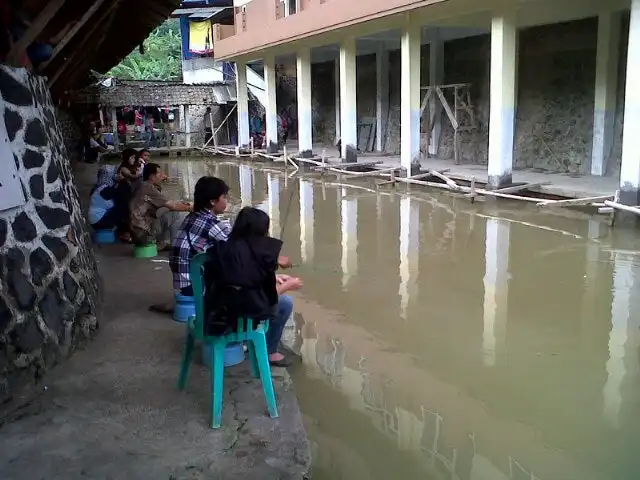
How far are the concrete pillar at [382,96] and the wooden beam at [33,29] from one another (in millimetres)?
16567

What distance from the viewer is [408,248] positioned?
27.2 ft

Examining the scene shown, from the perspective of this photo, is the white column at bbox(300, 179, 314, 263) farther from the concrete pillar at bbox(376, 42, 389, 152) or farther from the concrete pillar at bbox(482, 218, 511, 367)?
the concrete pillar at bbox(376, 42, 389, 152)

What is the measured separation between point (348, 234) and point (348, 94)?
7.93 metres

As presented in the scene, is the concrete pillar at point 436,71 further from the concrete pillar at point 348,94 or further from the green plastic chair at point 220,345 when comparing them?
the green plastic chair at point 220,345

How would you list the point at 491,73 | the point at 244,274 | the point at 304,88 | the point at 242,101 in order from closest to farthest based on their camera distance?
the point at 244,274 < the point at 491,73 < the point at 304,88 < the point at 242,101

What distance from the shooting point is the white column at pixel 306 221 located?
A: 26.8 feet

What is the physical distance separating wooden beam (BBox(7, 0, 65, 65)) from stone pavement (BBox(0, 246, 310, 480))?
1.97 m

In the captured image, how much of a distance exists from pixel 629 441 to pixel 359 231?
243 inches

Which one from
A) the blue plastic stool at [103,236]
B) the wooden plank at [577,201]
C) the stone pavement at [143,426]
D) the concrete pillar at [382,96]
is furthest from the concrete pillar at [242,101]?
the stone pavement at [143,426]

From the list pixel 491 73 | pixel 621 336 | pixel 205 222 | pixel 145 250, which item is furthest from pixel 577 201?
pixel 205 222

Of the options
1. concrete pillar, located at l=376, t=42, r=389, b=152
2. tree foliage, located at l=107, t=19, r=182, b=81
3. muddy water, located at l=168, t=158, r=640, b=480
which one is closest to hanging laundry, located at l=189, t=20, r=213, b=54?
tree foliage, located at l=107, t=19, r=182, b=81

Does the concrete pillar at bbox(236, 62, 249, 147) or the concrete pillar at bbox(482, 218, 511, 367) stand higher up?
the concrete pillar at bbox(236, 62, 249, 147)

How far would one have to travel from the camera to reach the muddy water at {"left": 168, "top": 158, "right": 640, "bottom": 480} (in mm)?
3482

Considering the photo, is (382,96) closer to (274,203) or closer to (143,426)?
(274,203)
